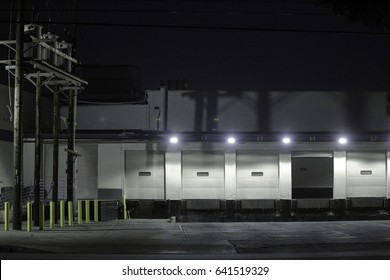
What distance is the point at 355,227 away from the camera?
21844mm

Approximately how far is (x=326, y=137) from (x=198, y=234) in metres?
11.1

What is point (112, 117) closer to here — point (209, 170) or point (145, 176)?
point (145, 176)

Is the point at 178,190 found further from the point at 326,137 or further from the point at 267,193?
the point at 326,137

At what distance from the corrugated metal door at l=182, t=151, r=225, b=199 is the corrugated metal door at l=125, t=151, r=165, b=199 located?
1.31 m

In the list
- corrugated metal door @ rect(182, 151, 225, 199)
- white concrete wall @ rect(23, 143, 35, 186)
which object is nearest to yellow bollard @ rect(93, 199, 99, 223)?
white concrete wall @ rect(23, 143, 35, 186)

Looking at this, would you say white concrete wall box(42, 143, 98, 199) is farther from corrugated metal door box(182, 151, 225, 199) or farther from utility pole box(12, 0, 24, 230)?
utility pole box(12, 0, 24, 230)

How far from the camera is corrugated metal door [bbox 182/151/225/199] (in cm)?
2920

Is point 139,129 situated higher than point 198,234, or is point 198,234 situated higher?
point 139,129

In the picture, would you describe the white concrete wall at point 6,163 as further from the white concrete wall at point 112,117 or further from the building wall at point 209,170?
the white concrete wall at point 112,117

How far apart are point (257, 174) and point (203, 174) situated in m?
2.92

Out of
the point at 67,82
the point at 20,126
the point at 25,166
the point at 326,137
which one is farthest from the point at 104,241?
the point at 326,137

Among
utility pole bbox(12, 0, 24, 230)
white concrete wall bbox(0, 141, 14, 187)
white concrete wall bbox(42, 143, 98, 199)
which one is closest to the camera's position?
utility pole bbox(12, 0, 24, 230)

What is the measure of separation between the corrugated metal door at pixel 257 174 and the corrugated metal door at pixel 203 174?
1024 millimetres

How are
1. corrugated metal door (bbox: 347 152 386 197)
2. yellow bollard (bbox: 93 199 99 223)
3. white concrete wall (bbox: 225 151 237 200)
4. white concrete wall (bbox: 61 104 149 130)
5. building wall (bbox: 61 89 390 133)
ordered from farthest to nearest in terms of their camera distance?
white concrete wall (bbox: 61 104 149 130)
building wall (bbox: 61 89 390 133)
corrugated metal door (bbox: 347 152 386 197)
white concrete wall (bbox: 225 151 237 200)
yellow bollard (bbox: 93 199 99 223)
